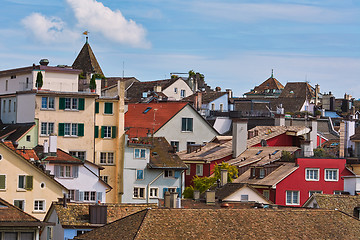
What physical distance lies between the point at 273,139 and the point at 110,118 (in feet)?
60.8

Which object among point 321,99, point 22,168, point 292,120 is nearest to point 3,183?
point 22,168

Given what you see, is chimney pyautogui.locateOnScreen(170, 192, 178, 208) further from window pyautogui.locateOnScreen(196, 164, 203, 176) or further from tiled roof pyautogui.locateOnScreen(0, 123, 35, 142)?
window pyautogui.locateOnScreen(196, 164, 203, 176)

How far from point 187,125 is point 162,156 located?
13.8 m

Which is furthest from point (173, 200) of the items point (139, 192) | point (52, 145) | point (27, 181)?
point (139, 192)

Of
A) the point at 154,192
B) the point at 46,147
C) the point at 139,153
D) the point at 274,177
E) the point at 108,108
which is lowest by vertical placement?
the point at 154,192

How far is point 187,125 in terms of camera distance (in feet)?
361

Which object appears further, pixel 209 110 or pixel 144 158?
pixel 209 110

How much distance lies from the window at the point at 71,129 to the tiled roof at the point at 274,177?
13.5 meters

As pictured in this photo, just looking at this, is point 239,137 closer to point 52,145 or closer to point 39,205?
point 52,145

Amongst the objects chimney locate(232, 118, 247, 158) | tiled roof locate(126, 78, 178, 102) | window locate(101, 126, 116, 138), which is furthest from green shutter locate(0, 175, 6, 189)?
tiled roof locate(126, 78, 178, 102)

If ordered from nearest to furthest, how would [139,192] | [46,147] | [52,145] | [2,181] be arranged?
[2,181] < [52,145] < [46,147] < [139,192]

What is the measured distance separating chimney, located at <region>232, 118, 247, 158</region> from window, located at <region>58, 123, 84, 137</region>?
15.3m

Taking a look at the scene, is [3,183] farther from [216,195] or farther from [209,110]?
[209,110]

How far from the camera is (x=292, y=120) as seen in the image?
12119cm
